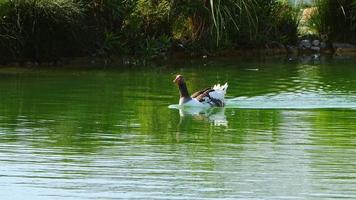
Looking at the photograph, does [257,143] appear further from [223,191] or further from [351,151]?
[223,191]

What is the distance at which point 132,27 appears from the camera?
87.6 ft

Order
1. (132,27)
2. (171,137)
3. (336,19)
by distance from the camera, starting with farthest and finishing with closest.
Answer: (336,19) → (132,27) → (171,137)

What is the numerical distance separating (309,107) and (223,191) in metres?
7.56

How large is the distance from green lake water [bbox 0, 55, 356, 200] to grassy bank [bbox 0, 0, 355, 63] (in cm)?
174

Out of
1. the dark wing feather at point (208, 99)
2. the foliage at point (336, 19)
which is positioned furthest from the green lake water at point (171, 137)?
the foliage at point (336, 19)

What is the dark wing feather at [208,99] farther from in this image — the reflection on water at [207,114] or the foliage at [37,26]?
the foliage at [37,26]

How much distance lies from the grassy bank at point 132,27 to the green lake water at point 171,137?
1.74 meters

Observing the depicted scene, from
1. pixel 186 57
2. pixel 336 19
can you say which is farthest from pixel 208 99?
pixel 336 19

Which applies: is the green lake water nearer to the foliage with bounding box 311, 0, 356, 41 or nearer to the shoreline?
the shoreline

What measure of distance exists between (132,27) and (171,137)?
42.3ft

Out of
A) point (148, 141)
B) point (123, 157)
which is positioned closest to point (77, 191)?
point (123, 157)

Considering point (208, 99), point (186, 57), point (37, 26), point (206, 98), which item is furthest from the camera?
point (186, 57)

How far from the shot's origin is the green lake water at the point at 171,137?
10461 millimetres

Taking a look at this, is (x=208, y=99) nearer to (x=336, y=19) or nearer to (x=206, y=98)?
(x=206, y=98)
